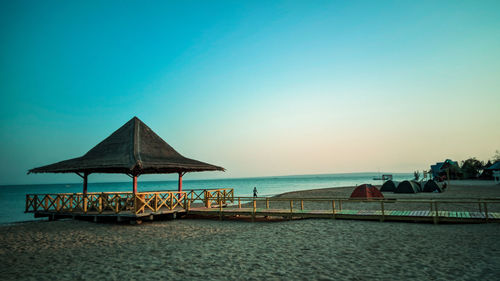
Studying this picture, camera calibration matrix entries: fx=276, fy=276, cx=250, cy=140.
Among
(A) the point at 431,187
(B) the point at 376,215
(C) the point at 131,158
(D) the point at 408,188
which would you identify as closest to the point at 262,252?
(B) the point at 376,215

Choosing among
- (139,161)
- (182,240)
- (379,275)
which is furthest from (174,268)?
(139,161)

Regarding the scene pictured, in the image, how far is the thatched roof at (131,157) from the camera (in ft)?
46.2

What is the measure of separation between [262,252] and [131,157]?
9174mm

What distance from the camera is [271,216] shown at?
15.1 metres

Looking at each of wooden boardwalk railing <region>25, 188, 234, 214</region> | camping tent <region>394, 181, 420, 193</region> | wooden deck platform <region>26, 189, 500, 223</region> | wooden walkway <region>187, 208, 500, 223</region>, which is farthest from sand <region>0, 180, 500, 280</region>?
camping tent <region>394, 181, 420, 193</region>

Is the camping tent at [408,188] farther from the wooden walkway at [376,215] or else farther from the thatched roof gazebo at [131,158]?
the thatched roof gazebo at [131,158]

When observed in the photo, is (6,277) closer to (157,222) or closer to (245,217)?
(157,222)

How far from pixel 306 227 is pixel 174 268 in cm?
650

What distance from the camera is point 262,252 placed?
802 cm

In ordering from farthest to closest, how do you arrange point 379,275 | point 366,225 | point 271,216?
1. point 271,216
2. point 366,225
3. point 379,275

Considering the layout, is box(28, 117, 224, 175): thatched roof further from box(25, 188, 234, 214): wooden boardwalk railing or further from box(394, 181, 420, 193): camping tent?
box(394, 181, 420, 193): camping tent

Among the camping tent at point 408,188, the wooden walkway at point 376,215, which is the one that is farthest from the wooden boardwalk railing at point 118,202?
the camping tent at point 408,188

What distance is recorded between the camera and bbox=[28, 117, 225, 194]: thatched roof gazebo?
14081mm

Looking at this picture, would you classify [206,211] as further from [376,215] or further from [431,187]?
[431,187]
